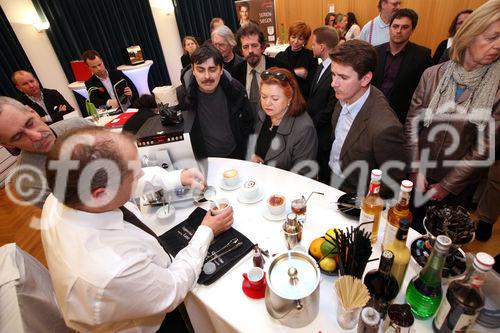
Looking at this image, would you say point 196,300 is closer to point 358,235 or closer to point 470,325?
point 358,235

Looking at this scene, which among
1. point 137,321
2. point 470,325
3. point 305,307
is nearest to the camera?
point 470,325

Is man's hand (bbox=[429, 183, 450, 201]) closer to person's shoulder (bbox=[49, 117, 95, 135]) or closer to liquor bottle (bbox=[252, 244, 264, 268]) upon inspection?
liquor bottle (bbox=[252, 244, 264, 268])

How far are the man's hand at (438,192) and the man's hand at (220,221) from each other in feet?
5.02

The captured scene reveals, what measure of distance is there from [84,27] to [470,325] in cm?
678

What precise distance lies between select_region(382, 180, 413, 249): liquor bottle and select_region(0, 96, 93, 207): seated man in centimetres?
181

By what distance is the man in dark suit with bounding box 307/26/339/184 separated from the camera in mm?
2439

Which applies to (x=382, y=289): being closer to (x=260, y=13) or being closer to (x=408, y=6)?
(x=408, y=6)

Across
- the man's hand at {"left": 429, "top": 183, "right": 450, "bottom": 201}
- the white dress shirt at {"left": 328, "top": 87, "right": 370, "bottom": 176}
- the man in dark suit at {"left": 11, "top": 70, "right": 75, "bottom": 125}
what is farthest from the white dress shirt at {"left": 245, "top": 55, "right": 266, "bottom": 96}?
the man in dark suit at {"left": 11, "top": 70, "right": 75, "bottom": 125}

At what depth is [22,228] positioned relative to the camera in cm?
351

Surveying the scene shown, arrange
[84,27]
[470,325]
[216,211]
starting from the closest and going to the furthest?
1. [470,325]
2. [216,211]
3. [84,27]

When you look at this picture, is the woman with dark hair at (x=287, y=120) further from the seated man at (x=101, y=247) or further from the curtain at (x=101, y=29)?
the curtain at (x=101, y=29)

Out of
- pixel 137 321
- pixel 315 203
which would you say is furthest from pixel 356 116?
pixel 137 321

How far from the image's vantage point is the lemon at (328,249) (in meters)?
1.02

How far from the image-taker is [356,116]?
167cm
